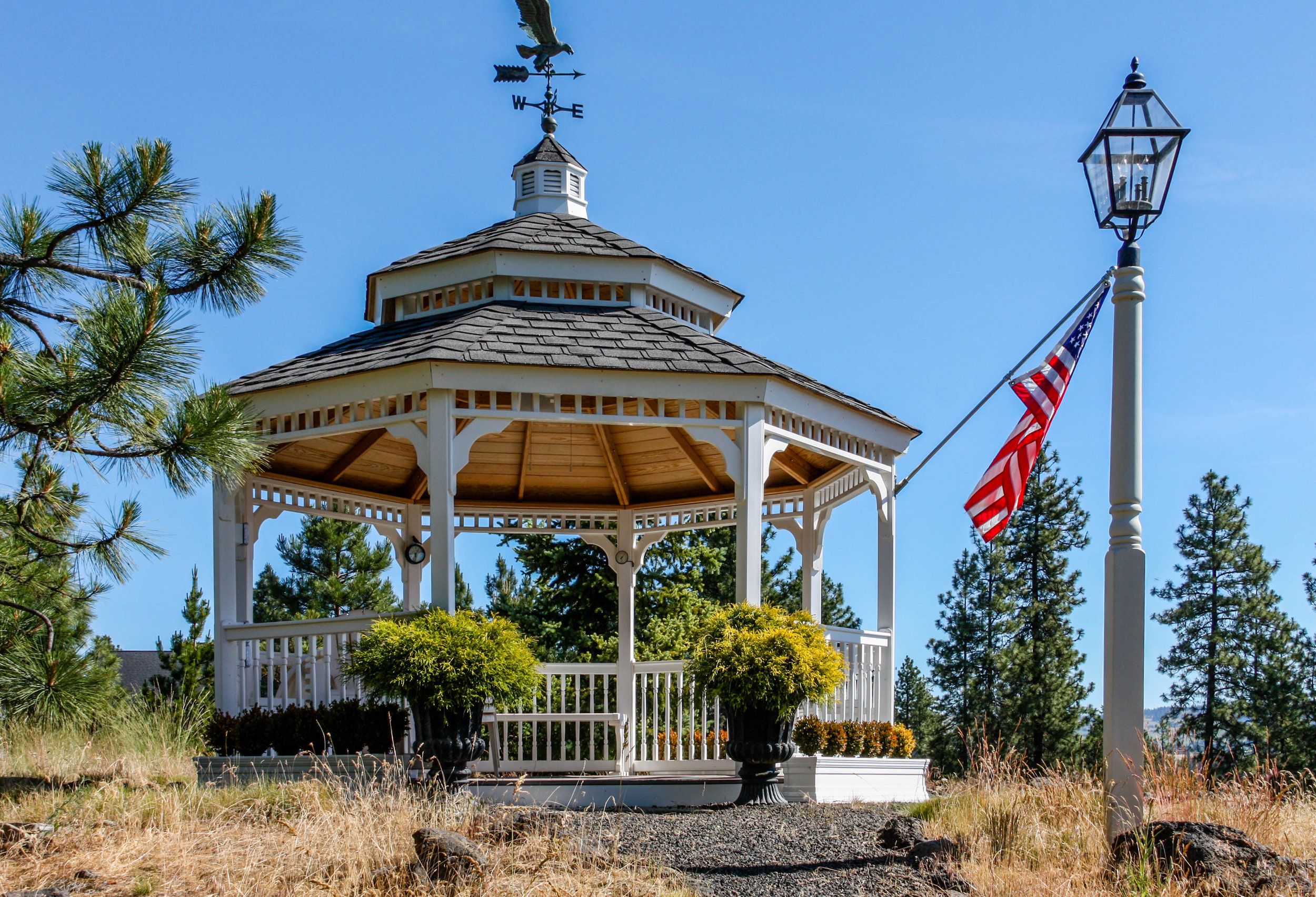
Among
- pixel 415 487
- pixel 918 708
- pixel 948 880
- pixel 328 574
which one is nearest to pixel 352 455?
pixel 415 487

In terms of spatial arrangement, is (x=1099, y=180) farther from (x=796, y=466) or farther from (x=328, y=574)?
(x=328, y=574)

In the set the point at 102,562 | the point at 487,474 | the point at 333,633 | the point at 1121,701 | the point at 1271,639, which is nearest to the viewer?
the point at 1121,701

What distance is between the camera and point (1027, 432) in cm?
1007

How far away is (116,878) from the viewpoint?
23.0 ft

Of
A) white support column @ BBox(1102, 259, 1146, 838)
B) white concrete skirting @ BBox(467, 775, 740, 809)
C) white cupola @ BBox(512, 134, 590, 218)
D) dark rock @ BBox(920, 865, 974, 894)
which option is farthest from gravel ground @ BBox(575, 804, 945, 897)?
white cupola @ BBox(512, 134, 590, 218)

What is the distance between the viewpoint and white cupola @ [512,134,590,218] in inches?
611

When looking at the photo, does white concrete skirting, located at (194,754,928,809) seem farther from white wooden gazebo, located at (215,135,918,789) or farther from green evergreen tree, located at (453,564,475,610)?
green evergreen tree, located at (453,564,475,610)

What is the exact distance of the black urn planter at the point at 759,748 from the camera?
10.5m

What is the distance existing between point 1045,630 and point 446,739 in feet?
115

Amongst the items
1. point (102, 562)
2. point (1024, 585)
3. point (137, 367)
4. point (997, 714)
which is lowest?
point (997, 714)

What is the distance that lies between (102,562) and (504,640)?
3.15m

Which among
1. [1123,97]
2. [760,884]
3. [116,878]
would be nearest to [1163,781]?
[760,884]

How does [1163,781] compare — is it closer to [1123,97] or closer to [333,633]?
[1123,97]

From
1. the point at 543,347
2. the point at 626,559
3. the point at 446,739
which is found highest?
the point at 543,347
